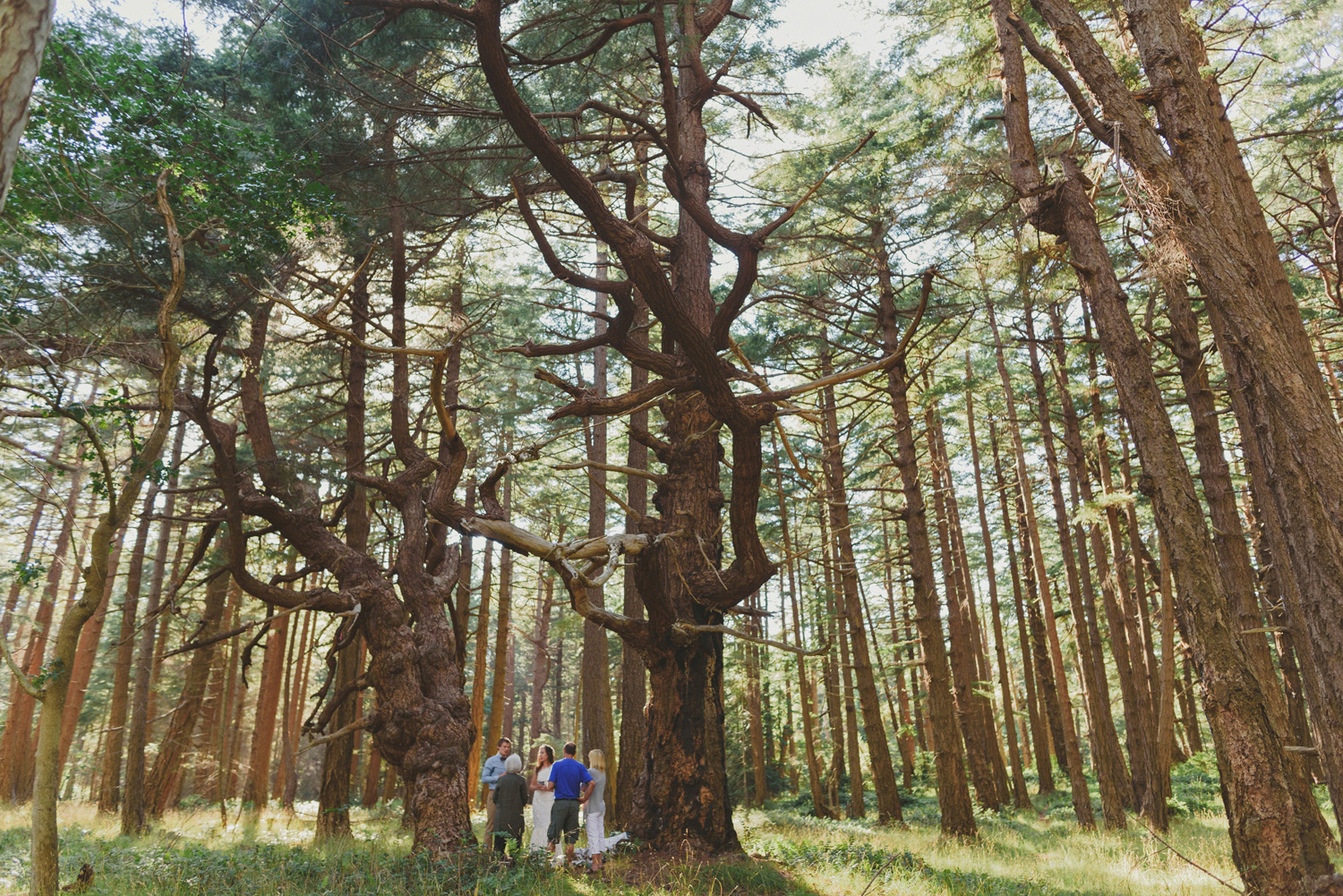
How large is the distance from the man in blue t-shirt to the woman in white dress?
0.23 meters

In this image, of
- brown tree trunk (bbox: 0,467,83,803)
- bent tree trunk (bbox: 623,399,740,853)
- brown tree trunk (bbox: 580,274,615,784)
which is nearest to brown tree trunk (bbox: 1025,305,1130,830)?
bent tree trunk (bbox: 623,399,740,853)

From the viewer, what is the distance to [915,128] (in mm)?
11281

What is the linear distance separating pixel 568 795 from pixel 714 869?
9.31ft

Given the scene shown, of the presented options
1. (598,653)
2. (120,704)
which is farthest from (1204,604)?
(120,704)

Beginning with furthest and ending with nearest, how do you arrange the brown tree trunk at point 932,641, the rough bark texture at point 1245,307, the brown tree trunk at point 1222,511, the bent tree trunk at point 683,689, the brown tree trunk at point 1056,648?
the brown tree trunk at point 1056,648 < the brown tree trunk at point 932,641 < the brown tree trunk at point 1222,511 < the bent tree trunk at point 683,689 < the rough bark texture at point 1245,307

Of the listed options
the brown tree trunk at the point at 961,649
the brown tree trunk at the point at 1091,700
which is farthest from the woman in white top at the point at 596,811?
the brown tree trunk at the point at 1091,700

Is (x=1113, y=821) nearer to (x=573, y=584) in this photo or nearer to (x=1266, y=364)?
(x=1266, y=364)

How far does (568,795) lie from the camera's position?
857 cm

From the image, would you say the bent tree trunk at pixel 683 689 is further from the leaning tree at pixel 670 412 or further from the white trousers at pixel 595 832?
the white trousers at pixel 595 832

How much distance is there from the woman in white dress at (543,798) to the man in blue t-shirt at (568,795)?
228 mm

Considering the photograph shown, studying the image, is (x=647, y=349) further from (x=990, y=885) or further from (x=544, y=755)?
(x=990, y=885)

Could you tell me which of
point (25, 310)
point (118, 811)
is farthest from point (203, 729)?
point (25, 310)

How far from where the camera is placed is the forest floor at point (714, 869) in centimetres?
609

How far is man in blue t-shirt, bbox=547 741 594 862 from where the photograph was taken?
8.54 metres
